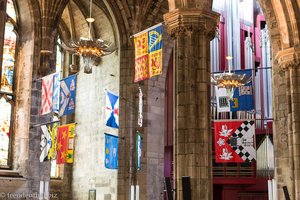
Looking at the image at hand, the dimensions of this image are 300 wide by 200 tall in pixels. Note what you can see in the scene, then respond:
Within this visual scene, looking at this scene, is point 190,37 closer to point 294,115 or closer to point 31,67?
point 294,115

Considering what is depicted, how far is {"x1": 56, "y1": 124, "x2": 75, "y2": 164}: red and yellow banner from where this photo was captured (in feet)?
65.0

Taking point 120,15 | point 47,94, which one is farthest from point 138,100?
point 47,94

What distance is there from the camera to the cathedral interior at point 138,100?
541 inches

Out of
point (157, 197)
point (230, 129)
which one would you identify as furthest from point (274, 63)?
point (157, 197)

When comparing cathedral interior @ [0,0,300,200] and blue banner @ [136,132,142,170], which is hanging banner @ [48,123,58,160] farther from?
blue banner @ [136,132,142,170]

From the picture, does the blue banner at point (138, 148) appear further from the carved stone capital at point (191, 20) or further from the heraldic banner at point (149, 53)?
the carved stone capital at point (191, 20)

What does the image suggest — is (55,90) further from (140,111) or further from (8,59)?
(140,111)

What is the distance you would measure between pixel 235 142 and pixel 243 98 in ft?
9.75

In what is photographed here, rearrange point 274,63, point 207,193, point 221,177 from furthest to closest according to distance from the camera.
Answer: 1. point 221,177
2. point 274,63
3. point 207,193

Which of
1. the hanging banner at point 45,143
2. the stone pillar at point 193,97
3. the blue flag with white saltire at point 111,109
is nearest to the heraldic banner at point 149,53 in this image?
the stone pillar at point 193,97

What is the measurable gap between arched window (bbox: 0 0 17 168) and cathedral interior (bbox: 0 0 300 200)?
42 mm

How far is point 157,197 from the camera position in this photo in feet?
75.4

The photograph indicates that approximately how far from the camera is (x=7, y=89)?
2191 cm

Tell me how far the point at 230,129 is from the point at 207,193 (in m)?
3.44
